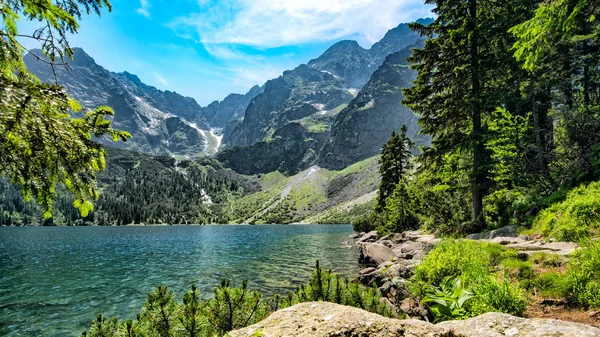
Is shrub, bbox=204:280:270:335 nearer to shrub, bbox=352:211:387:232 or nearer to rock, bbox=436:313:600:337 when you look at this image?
rock, bbox=436:313:600:337

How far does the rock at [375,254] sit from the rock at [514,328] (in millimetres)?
22188

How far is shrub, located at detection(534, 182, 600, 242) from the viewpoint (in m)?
10.1

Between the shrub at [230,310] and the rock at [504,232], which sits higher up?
the rock at [504,232]

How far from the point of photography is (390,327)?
10.8 ft

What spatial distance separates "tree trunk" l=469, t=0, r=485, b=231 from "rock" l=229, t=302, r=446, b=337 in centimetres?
1850

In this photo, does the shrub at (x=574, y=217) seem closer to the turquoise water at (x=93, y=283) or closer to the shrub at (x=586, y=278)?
the shrub at (x=586, y=278)

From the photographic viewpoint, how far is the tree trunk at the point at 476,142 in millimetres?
19047

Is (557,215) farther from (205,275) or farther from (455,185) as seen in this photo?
(205,275)

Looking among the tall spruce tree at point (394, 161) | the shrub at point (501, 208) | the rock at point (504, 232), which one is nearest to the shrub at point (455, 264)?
the rock at point (504, 232)

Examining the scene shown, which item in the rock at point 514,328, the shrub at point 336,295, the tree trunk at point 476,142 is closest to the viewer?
the rock at point 514,328

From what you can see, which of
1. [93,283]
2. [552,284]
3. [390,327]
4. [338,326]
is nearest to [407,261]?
[552,284]

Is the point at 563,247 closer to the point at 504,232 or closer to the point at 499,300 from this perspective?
the point at 499,300

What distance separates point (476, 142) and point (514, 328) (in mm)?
18627

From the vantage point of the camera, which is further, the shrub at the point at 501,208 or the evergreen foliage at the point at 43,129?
the shrub at the point at 501,208
